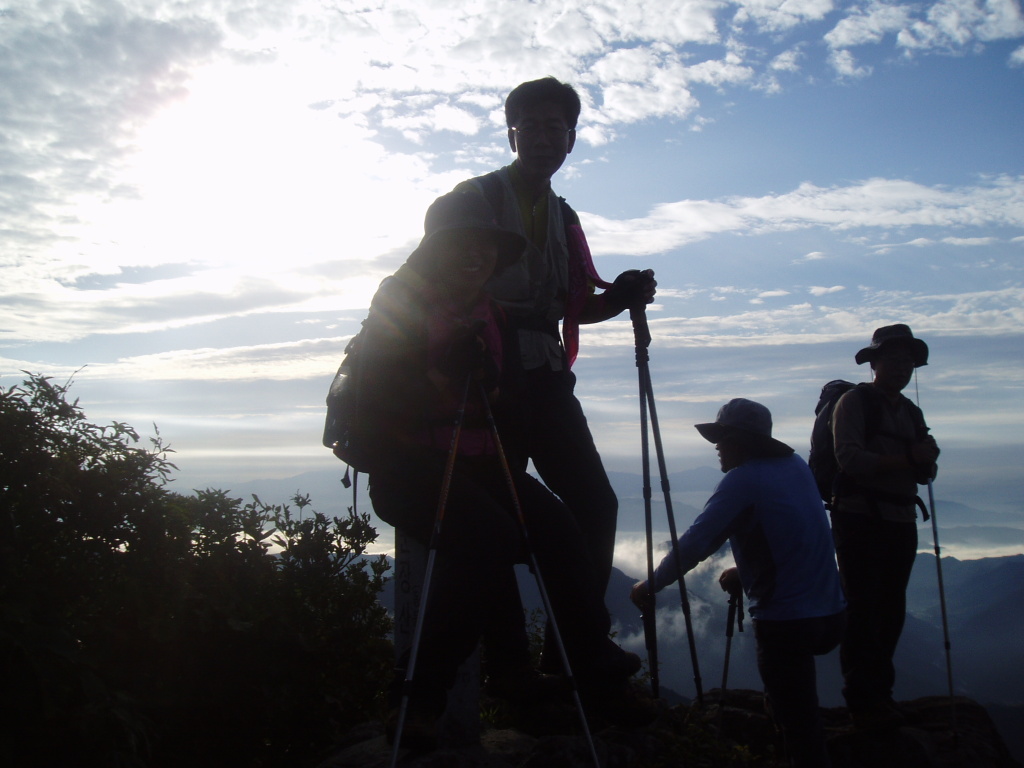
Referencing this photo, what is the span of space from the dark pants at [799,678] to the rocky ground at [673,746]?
263mm

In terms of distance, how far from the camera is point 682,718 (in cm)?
426

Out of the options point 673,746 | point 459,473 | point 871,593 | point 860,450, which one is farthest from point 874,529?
point 459,473

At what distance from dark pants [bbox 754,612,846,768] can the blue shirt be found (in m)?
0.07

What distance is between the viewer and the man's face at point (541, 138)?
4367mm

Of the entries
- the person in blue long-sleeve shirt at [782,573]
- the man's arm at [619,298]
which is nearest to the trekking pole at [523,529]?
the person in blue long-sleeve shirt at [782,573]

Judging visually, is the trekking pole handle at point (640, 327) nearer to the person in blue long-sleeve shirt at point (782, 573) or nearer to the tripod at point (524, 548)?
the person in blue long-sleeve shirt at point (782, 573)

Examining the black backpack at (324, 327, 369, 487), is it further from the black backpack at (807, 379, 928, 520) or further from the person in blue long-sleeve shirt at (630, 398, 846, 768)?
the black backpack at (807, 379, 928, 520)

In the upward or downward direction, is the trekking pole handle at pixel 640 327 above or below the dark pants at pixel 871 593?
above

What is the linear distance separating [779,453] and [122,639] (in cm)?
382

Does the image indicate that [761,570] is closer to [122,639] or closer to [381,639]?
[381,639]

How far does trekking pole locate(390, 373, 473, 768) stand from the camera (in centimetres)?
295

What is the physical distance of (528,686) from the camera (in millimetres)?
4148

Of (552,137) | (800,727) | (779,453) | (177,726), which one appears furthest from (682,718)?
(552,137)

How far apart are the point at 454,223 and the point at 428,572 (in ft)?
5.70
